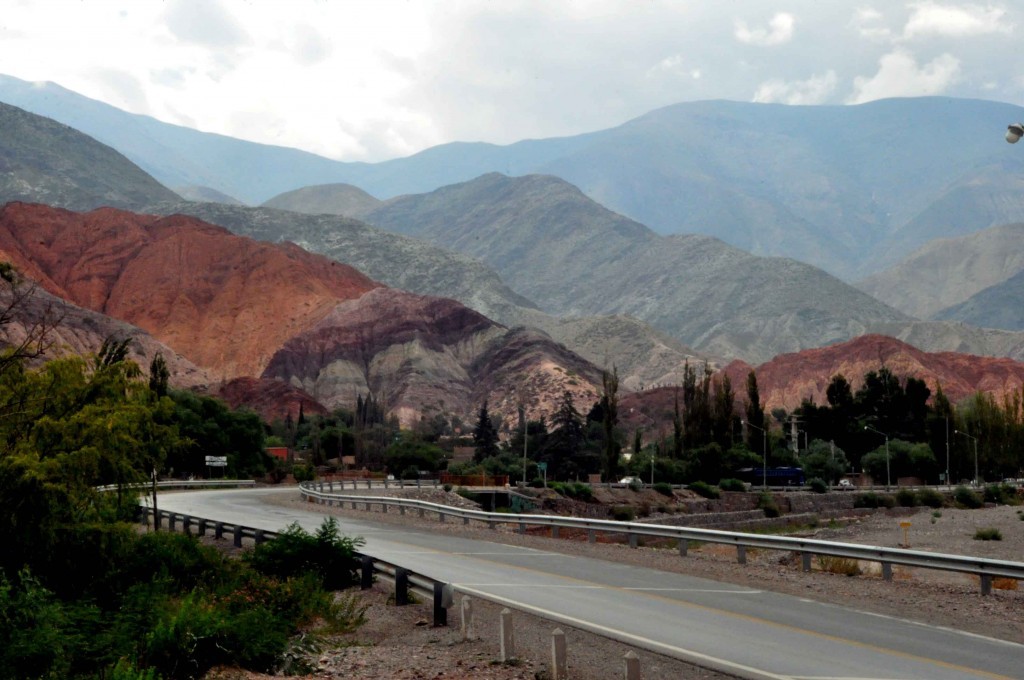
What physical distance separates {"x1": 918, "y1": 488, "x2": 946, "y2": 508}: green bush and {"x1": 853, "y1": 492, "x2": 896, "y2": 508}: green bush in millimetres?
2090

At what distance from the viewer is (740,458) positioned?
104 metres

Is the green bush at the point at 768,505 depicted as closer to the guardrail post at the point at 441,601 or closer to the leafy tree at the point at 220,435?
the leafy tree at the point at 220,435

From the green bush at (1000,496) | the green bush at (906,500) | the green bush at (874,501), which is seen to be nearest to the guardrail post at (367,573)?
the green bush at (874,501)

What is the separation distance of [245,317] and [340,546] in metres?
178

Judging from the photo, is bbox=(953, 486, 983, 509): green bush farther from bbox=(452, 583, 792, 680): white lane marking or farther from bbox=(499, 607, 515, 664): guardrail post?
bbox=(499, 607, 515, 664): guardrail post

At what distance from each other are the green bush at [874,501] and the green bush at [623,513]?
68.7 ft

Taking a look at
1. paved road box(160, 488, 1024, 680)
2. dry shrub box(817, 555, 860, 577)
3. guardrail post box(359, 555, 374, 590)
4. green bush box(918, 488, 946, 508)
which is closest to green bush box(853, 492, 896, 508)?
green bush box(918, 488, 946, 508)

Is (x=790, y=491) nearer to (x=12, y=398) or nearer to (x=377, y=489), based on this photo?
(x=377, y=489)

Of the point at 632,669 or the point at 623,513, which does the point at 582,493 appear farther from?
the point at 632,669

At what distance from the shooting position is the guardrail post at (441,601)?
17406mm

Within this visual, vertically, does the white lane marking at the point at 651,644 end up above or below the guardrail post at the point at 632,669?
below

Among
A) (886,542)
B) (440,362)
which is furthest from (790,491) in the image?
(440,362)

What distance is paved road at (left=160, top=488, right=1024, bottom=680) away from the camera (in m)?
13.5

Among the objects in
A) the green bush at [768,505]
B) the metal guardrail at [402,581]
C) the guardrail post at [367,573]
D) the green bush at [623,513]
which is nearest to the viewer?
the metal guardrail at [402,581]
